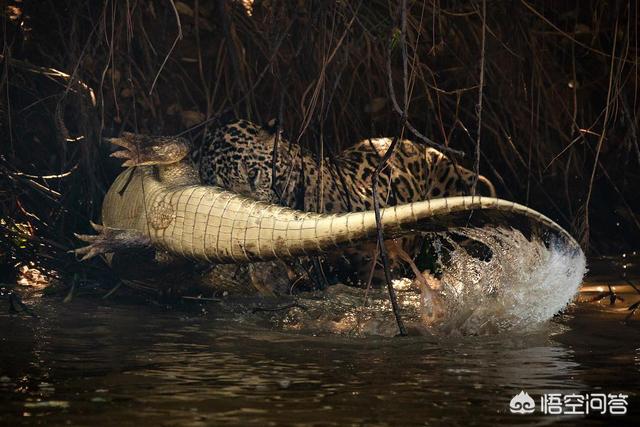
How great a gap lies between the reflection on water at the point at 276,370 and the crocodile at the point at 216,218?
44 centimetres

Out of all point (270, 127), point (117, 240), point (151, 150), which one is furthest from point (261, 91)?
point (117, 240)

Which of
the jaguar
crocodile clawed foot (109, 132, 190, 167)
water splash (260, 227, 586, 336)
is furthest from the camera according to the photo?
the jaguar

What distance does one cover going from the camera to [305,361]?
502 centimetres

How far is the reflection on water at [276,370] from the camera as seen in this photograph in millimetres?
3957

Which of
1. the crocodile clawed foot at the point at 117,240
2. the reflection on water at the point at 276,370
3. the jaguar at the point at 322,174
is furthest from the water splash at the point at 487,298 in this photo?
the crocodile clawed foot at the point at 117,240

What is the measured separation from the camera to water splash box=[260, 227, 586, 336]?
5.97 metres

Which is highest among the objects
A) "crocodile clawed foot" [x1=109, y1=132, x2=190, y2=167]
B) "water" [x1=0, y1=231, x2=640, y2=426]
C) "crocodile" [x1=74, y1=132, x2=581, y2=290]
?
"crocodile clawed foot" [x1=109, y1=132, x2=190, y2=167]

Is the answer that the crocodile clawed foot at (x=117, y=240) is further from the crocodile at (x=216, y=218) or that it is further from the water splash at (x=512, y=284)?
the water splash at (x=512, y=284)

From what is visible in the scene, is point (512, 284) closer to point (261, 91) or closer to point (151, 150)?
point (151, 150)

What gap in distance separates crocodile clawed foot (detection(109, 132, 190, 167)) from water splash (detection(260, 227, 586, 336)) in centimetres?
143

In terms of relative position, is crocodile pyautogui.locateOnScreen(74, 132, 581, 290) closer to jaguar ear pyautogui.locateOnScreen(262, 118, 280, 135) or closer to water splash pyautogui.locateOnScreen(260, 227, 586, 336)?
water splash pyautogui.locateOnScreen(260, 227, 586, 336)

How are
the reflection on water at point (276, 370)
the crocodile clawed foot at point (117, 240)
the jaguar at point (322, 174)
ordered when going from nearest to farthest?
the reflection on water at point (276, 370) → the crocodile clawed foot at point (117, 240) → the jaguar at point (322, 174)

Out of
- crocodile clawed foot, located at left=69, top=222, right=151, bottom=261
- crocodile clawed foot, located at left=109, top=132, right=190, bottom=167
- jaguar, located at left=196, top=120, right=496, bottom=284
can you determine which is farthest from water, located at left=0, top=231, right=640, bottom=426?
crocodile clawed foot, located at left=109, top=132, right=190, bottom=167

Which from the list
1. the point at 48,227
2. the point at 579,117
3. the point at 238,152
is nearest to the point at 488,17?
the point at 579,117
